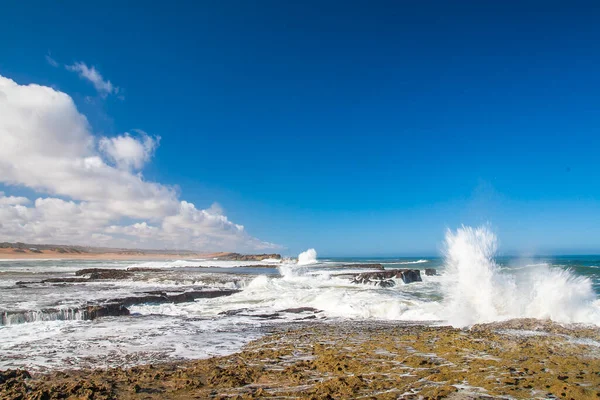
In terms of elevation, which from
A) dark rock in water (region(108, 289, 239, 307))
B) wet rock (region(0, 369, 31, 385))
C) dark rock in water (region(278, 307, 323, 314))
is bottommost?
dark rock in water (region(278, 307, 323, 314))

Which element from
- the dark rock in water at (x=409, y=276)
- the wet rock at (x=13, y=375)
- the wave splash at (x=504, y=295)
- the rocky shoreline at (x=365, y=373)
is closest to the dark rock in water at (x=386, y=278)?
the dark rock in water at (x=409, y=276)

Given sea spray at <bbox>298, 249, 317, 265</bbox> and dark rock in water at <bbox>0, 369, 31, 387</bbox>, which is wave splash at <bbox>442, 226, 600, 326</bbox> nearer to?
dark rock in water at <bbox>0, 369, 31, 387</bbox>

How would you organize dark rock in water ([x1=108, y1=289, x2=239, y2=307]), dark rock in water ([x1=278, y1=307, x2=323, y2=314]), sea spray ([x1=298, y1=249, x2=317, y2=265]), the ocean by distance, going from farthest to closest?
1. sea spray ([x1=298, y1=249, x2=317, y2=265])
2. dark rock in water ([x1=108, y1=289, x2=239, y2=307])
3. dark rock in water ([x1=278, y1=307, x2=323, y2=314])
4. the ocean

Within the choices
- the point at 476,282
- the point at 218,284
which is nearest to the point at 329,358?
the point at 476,282

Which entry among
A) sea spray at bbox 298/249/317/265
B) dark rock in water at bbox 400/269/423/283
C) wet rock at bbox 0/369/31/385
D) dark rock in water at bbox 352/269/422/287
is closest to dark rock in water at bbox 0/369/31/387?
A: wet rock at bbox 0/369/31/385

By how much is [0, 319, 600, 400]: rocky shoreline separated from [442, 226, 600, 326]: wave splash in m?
3.44

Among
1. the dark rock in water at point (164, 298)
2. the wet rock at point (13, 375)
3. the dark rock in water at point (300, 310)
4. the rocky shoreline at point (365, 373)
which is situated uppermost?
the dark rock in water at point (164, 298)

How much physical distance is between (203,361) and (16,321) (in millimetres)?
10025

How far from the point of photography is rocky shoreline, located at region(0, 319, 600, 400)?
252 inches

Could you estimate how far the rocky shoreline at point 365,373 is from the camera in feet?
21.0

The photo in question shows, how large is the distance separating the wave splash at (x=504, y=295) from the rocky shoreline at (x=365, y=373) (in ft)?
11.3

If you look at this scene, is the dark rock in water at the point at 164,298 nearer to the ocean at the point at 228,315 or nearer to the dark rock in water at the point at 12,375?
the ocean at the point at 228,315

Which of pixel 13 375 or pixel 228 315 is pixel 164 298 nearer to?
pixel 228 315

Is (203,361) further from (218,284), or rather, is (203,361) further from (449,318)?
(218,284)
